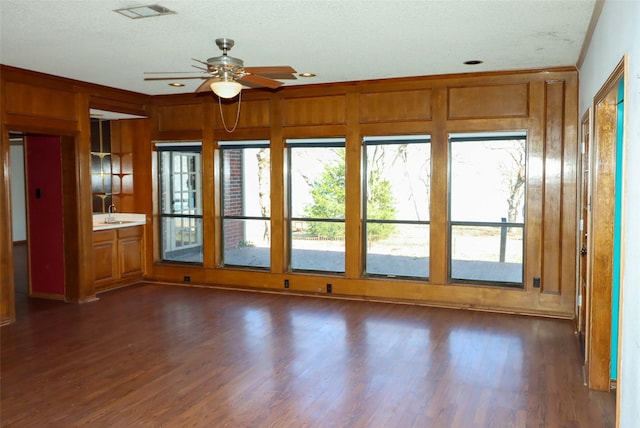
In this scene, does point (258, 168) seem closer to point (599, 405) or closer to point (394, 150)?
point (394, 150)

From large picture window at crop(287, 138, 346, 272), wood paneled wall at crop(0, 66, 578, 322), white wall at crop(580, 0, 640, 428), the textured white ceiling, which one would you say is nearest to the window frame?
wood paneled wall at crop(0, 66, 578, 322)

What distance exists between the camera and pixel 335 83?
21.8ft

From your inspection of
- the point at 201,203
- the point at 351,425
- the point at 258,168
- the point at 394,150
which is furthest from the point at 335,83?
the point at 351,425

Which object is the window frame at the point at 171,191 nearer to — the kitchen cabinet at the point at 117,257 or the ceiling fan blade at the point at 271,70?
the kitchen cabinet at the point at 117,257

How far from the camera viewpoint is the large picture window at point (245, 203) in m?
7.41

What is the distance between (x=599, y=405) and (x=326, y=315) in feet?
9.85

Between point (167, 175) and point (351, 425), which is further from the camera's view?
point (167, 175)

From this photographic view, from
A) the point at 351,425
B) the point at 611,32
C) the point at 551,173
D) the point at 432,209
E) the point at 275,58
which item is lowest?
the point at 351,425

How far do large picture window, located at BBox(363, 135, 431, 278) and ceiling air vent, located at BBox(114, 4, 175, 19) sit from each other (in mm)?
3342

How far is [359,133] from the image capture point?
6621mm

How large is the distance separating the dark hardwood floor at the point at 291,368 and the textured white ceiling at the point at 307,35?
271 centimetres

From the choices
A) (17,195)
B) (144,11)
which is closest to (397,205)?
(144,11)

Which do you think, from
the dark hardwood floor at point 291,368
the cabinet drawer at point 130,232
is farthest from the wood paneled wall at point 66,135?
the cabinet drawer at point 130,232

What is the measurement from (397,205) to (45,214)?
4483 millimetres
